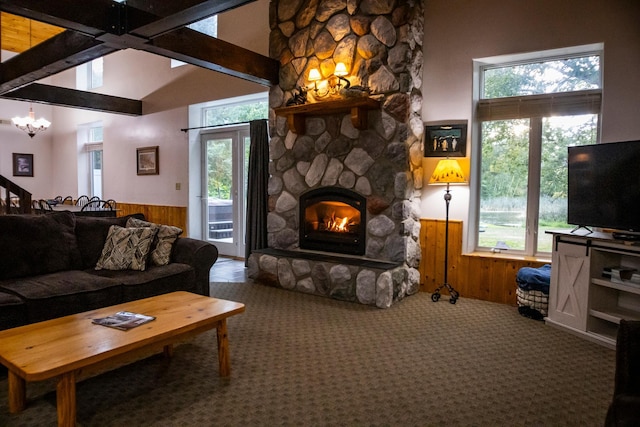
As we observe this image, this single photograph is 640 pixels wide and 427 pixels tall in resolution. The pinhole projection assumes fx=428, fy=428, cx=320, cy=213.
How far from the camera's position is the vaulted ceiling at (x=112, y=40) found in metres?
3.08

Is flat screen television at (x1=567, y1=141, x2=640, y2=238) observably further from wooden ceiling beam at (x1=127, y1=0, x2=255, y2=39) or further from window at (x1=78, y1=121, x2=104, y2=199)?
window at (x1=78, y1=121, x2=104, y2=199)

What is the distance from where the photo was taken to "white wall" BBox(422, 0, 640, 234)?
142 inches

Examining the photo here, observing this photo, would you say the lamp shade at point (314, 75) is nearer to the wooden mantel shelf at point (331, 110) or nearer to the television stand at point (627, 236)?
the wooden mantel shelf at point (331, 110)

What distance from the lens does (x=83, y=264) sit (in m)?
3.56

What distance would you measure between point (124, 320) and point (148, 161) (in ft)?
18.1

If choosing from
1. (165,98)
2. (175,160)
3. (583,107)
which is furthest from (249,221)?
(583,107)

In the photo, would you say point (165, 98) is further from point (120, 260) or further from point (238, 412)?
point (238, 412)

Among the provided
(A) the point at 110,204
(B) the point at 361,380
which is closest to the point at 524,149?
(B) the point at 361,380

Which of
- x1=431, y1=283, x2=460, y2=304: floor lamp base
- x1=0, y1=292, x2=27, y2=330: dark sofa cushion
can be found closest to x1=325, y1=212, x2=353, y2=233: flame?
x1=431, y1=283, x2=460, y2=304: floor lamp base

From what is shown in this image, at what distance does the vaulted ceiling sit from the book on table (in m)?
2.10

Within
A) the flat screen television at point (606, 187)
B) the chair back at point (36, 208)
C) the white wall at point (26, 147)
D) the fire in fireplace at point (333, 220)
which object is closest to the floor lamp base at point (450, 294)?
the fire in fireplace at point (333, 220)

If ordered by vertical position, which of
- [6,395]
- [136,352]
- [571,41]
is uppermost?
[571,41]

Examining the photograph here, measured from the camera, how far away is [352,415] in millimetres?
2150

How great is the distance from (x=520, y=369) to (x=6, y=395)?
300 cm
